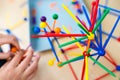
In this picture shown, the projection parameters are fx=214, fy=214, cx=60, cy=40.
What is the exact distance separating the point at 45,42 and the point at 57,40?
4 centimetres

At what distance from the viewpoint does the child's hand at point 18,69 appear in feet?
1.73

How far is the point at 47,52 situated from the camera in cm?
79

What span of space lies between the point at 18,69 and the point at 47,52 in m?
0.25

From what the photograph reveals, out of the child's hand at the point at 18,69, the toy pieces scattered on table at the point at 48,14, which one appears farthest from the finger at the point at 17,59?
the toy pieces scattered on table at the point at 48,14

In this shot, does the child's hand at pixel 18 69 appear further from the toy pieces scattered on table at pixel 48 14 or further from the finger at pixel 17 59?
the toy pieces scattered on table at pixel 48 14

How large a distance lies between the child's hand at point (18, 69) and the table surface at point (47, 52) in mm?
169

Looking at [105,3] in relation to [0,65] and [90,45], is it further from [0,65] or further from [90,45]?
[0,65]

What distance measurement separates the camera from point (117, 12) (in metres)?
0.80

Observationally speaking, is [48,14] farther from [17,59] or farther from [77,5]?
[17,59]

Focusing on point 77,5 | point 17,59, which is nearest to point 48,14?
point 77,5

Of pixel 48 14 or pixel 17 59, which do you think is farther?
pixel 48 14

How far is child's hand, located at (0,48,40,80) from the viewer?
529mm

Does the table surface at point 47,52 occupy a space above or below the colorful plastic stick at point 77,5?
below

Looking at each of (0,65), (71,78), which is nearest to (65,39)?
(71,78)
